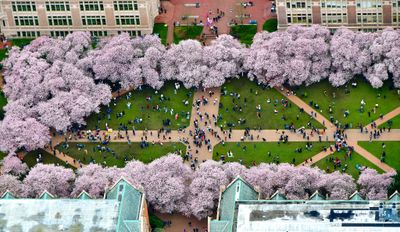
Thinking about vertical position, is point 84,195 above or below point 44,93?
below

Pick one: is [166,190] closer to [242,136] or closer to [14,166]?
[242,136]

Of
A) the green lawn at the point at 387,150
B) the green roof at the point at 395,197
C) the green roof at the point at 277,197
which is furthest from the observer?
the green lawn at the point at 387,150

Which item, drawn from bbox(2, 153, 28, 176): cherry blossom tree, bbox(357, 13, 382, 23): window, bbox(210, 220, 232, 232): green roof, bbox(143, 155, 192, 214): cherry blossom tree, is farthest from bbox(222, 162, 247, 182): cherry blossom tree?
bbox(357, 13, 382, 23): window

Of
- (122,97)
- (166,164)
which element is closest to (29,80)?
(122,97)

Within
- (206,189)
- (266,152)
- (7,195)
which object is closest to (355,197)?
(206,189)

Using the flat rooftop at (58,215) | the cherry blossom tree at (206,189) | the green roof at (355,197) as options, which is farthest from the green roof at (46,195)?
the green roof at (355,197)

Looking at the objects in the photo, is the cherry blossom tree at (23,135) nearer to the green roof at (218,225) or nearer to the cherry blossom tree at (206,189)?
the cherry blossom tree at (206,189)

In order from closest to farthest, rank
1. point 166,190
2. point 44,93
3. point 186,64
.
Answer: point 166,190 → point 44,93 → point 186,64
